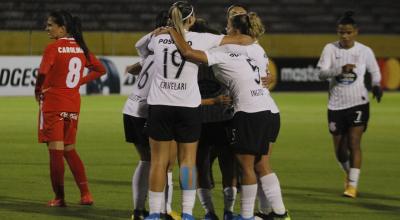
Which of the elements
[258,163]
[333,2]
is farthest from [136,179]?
[333,2]

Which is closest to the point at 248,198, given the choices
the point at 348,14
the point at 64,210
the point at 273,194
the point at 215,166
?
the point at 273,194

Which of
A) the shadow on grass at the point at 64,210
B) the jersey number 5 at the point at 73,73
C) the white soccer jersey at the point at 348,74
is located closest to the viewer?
the shadow on grass at the point at 64,210

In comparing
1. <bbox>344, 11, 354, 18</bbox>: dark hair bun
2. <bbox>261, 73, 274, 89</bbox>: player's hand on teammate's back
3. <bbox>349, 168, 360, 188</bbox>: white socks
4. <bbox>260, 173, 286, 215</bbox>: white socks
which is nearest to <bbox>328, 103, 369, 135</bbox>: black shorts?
<bbox>349, 168, 360, 188</bbox>: white socks

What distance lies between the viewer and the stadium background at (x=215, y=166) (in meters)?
10.8

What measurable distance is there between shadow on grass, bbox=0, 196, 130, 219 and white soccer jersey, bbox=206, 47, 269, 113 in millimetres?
1653

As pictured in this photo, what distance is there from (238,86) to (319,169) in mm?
5580

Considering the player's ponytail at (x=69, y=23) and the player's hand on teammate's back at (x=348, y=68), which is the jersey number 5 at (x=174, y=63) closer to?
the player's ponytail at (x=69, y=23)

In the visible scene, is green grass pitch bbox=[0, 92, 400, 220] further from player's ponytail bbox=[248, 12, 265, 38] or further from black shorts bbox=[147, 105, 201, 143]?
player's ponytail bbox=[248, 12, 265, 38]

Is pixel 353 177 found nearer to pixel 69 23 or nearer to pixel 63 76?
pixel 63 76

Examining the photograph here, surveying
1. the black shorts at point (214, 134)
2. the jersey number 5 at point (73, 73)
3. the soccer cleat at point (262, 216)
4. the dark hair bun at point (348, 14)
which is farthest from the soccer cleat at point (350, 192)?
the jersey number 5 at point (73, 73)

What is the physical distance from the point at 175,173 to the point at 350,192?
2803 millimetres

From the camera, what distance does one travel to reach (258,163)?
29.8ft

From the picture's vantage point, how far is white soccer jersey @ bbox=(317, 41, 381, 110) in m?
12.0

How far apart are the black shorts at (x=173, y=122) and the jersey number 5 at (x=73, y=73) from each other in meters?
1.74
